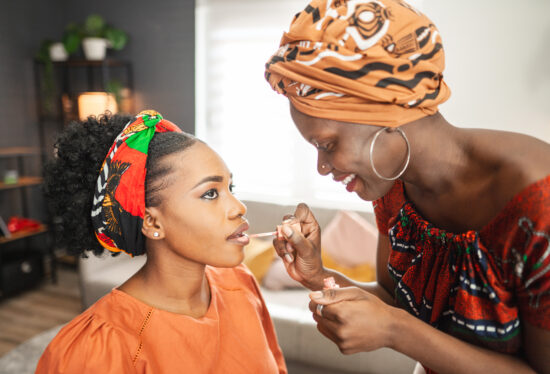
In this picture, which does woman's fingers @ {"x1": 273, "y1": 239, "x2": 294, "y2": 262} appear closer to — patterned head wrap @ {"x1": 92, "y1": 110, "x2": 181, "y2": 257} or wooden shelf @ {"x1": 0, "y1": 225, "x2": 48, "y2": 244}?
patterned head wrap @ {"x1": 92, "y1": 110, "x2": 181, "y2": 257}

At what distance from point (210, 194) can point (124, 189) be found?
9.3 inches

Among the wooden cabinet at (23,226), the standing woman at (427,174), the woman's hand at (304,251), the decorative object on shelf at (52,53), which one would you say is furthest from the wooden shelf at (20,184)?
the standing woman at (427,174)

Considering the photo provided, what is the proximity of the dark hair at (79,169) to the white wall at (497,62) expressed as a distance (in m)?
2.53

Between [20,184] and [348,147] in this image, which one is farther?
[20,184]

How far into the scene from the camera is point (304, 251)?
3.70 ft

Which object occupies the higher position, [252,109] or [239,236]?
[252,109]

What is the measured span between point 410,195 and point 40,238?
174 inches

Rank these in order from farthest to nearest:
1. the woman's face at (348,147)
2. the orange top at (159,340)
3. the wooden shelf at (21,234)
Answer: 1. the wooden shelf at (21,234)
2. the orange top at (159,340)
3. the woman's face at (348,147)

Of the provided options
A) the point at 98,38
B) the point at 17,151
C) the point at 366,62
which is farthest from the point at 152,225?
the point at 98,38

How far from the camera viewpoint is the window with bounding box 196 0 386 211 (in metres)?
3.52

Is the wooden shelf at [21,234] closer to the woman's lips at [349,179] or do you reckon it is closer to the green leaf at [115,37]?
the green leaf at [115,37]

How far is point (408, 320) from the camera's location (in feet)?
2.71

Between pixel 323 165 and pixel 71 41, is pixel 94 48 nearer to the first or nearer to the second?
pixel 71 41

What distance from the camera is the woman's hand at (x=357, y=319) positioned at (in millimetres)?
811
